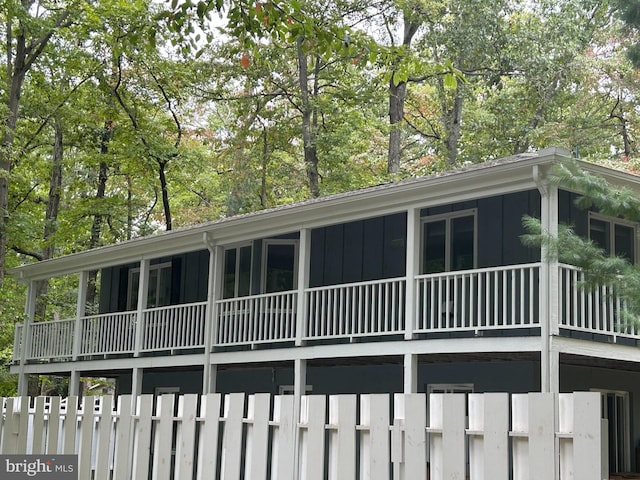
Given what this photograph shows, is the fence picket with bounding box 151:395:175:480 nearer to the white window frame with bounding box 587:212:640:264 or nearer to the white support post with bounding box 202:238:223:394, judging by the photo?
the white window frame with bounding box 587:212:640:264

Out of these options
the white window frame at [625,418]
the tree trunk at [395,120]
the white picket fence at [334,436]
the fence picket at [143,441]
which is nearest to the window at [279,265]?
the white window frame at [625,418]

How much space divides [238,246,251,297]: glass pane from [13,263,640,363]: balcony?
1.12 ft

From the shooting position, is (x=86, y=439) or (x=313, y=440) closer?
(x=313, y=440)

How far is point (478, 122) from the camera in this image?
3159cm

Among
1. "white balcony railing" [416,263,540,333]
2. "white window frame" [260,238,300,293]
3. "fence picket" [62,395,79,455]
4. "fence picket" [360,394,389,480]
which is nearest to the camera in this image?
"fence picket" [360,394,389,480]

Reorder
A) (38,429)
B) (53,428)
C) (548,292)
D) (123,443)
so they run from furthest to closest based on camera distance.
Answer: (548,292), (38,429), (53,428), (123,443)

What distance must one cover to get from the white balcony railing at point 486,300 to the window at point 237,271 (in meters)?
5.33

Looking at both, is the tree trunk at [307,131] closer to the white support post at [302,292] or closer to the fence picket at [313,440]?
the white support post at [302,292]

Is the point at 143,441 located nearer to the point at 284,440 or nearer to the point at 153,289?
the point at 284,440

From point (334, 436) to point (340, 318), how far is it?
31.9 feet

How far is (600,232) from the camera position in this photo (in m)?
16.7

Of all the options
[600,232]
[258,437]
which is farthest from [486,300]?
[258,437]

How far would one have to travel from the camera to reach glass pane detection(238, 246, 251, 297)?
2111 centimetres

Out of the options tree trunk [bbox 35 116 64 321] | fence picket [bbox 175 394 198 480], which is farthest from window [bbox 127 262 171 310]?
fence picket [bbox 175 394 198 480]
